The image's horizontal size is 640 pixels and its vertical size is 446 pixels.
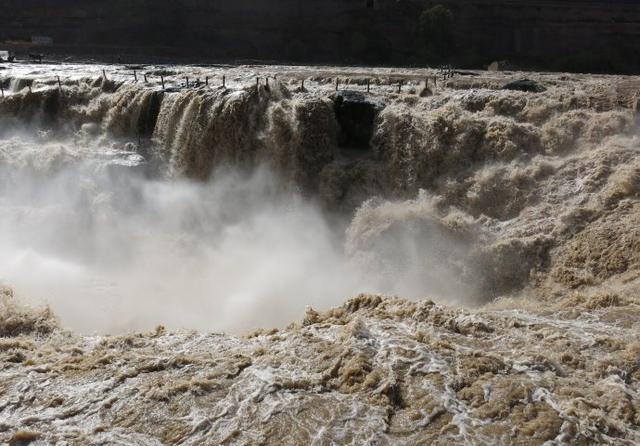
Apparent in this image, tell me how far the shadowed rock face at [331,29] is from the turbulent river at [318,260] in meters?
13.8

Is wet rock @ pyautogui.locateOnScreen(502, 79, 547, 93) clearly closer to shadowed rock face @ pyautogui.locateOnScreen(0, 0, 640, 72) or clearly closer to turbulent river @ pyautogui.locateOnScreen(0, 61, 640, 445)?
Answer: turbulent river @ pyautogui.locateOnScreen(0, 61, 640, 445)

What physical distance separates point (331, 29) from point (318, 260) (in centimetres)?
2525

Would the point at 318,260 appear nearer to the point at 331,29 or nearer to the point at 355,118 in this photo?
the point at 355,118

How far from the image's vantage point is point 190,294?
1130 cm

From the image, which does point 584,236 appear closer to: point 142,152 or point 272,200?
point 272,200

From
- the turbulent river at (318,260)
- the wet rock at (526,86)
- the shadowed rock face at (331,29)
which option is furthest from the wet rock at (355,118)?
the shadowed rock face at (331,29)

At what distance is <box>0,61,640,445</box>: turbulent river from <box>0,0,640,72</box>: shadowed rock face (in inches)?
543

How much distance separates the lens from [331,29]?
33906 mm

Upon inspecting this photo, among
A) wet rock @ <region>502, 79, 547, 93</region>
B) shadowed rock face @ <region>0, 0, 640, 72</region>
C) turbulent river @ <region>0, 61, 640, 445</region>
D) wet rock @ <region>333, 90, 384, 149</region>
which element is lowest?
turbulent river @ <region>0, 61, 640, 445</region>

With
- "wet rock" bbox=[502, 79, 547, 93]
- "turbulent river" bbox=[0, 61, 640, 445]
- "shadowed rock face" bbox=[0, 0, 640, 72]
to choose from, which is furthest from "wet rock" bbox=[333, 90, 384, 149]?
"shadowed rock face" bbox=[0, 0, 640, 72]

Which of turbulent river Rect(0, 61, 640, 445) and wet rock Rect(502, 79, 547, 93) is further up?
wet rock Rect(502, 79, 547, 93)

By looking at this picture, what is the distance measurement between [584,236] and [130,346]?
7.36 metres

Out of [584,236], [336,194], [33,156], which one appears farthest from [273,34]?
[584,236]

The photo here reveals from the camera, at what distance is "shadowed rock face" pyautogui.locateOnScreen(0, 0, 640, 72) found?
30.3 metres
